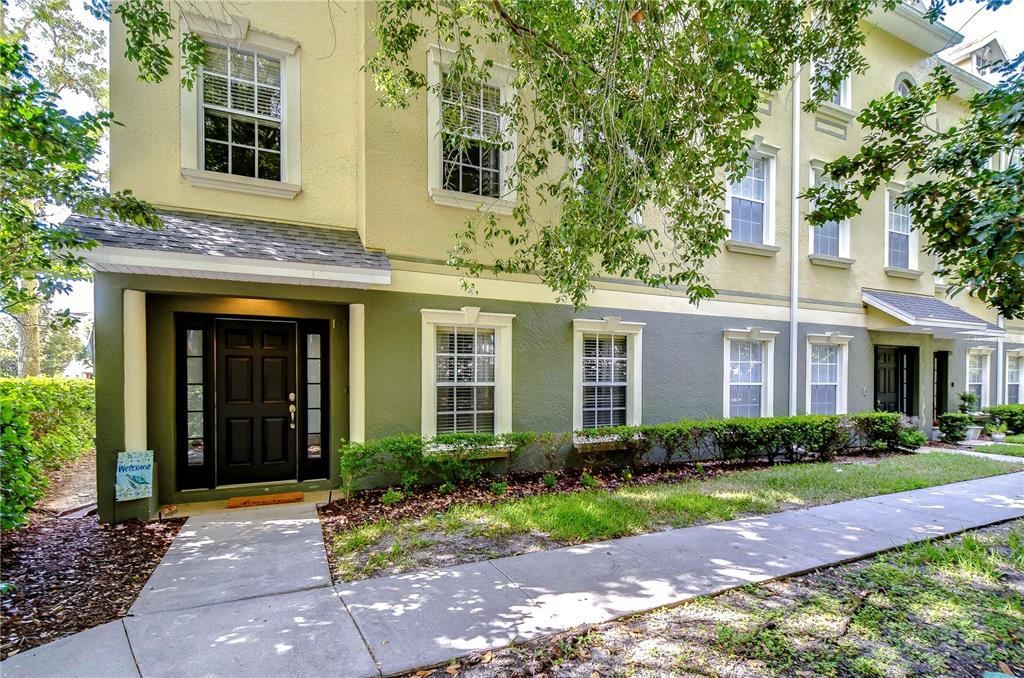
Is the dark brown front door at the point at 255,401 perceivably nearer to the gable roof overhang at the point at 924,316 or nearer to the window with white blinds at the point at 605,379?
the window with white blinds at the point at 605,379

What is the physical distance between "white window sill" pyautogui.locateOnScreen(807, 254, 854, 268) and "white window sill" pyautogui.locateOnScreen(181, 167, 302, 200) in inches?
404

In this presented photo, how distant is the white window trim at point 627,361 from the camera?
8070 millimetres

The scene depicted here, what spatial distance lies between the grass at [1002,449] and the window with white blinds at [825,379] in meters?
3.09

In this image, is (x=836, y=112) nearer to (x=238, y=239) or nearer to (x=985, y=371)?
(x=985, y=371)

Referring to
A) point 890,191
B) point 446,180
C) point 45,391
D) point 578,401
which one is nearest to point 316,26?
point 446,180

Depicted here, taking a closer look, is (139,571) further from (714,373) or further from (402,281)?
(714,373)

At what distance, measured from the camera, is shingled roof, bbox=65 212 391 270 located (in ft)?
17.1

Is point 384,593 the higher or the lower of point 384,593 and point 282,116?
the lower

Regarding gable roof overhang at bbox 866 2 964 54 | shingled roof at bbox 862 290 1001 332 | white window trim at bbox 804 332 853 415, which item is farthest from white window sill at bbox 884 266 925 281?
gable roof overhang at bbox 866 2 964 54

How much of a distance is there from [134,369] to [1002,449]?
15.9 meters

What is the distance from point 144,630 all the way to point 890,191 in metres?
15.5

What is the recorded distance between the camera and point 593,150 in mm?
5305

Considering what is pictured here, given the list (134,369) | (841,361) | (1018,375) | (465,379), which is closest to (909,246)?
(841,361)

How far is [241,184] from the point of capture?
635cm
